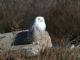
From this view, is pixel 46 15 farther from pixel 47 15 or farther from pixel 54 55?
pixel 54 55

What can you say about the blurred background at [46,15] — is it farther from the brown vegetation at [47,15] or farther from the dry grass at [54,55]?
the dry grass at [54,55]

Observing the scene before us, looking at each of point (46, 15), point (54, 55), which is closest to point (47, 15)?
point (46, 15)

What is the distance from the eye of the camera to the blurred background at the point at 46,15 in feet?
44.5

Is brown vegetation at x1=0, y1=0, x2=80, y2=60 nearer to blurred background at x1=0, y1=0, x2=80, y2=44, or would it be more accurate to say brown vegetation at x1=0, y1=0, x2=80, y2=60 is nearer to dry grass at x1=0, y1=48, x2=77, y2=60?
blurred background at x1=0, y1=0, x2=80, y2=44

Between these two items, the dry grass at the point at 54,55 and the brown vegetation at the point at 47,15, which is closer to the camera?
the dry grass at the point at 54,55

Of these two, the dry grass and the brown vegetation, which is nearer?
the dry grass

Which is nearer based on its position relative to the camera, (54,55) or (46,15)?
(54,55)

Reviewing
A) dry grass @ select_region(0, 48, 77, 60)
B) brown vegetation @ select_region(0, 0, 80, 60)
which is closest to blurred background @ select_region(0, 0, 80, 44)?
brown vegetation @ select_region(0, 0, 80, 60)

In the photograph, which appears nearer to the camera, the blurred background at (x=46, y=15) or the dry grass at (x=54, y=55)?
the dry grass at (x=54, y=55)

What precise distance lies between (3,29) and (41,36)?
3.03 metres

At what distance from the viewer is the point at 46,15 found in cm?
1415

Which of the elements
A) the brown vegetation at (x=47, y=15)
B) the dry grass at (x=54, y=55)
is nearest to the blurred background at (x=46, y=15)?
the brown vegetation at (x=47, y=15)

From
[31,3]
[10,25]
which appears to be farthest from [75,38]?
[31,3]

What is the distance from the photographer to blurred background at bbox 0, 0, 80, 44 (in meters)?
13.6
